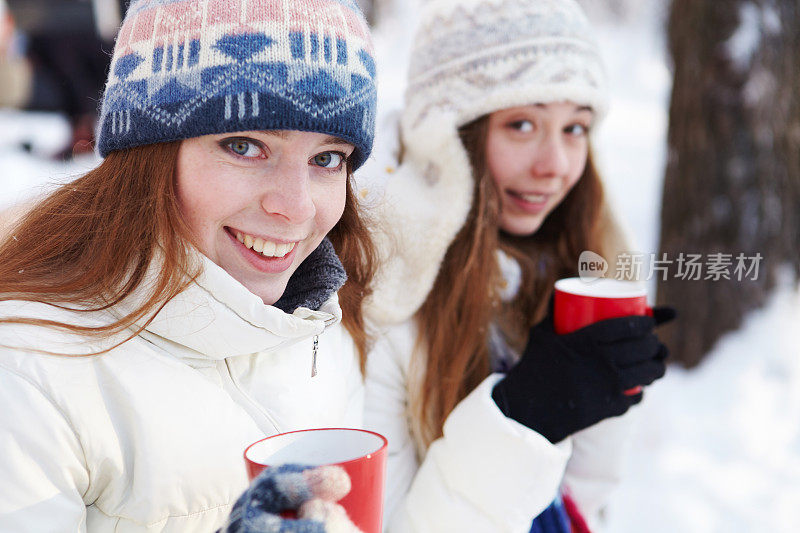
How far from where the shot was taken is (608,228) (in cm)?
244

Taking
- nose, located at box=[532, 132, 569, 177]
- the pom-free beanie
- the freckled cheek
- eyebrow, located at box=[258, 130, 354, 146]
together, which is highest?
the pom-free beanie

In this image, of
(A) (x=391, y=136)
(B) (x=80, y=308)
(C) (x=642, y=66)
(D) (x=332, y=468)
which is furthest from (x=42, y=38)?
(C) (x=642, y=66)

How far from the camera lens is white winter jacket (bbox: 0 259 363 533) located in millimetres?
1001

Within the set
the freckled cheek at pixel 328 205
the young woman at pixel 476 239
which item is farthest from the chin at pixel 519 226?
the freckled cheek at pixel 328 205

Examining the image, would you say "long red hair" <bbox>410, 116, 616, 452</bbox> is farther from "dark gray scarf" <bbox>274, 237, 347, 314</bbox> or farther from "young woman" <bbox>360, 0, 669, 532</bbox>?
"dark gray scarf" <bbox>274, 237, 347, 314</bbox>

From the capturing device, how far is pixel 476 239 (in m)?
1.97

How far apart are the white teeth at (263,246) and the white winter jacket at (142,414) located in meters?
0.09

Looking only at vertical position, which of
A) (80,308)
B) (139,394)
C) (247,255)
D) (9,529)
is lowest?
(9,529)

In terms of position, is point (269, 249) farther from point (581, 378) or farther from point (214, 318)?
point (581, 378)

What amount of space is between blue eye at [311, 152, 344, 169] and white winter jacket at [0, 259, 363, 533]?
0.30 m

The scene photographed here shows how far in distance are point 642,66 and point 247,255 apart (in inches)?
756

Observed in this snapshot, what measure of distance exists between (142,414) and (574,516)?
4.68ft

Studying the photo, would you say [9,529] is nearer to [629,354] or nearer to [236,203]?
[236,203]

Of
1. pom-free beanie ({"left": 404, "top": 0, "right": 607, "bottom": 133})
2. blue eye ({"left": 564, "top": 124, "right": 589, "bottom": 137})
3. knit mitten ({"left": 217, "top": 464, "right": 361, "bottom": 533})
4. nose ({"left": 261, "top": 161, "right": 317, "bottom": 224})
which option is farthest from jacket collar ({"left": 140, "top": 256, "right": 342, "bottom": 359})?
blue eye ({"left": 564, "top": 124, "right": 589, "bottom": 137})
